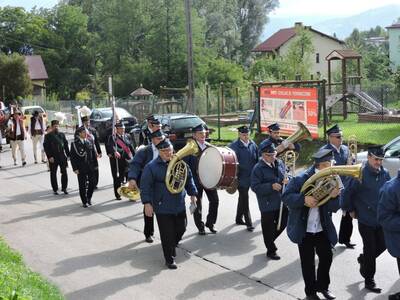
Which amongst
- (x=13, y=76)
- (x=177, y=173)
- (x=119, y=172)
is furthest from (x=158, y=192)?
(x=13, y=76)

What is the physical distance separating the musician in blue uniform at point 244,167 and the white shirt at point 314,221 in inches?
151

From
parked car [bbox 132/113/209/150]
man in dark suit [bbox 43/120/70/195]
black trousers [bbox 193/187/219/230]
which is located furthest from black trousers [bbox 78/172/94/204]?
parked car [bbox 132/113/209/150]

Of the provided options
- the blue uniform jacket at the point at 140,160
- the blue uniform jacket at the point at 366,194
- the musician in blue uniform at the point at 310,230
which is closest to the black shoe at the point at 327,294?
the musician in blue uniform at the point at 310,230

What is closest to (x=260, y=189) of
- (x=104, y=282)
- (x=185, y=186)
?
(x=185, y=186)

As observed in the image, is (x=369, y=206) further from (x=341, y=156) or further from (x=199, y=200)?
(x=199, y=200)

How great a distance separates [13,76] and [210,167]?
50.9 m

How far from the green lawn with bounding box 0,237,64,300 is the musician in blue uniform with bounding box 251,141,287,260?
3056 millimetres

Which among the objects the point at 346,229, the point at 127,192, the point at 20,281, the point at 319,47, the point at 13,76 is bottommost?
the point at 346,229

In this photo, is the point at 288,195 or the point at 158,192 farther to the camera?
the point at 158,192

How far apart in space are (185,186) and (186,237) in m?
1.60

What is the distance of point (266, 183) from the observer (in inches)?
374

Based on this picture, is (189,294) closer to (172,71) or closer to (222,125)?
(222,125)

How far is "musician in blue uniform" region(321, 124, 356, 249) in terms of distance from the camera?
1005 centimetres

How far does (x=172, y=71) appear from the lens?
59.1 meters
